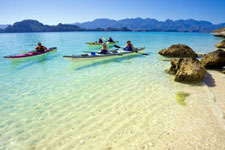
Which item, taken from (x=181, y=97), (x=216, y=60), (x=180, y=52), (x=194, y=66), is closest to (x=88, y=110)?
(x=181, y=97)

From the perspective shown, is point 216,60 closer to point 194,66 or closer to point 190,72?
point 194,66

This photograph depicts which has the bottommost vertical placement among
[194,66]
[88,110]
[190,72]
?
[88,110]

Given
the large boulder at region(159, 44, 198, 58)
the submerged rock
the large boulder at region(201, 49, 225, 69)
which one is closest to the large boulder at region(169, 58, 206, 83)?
the submerged rock

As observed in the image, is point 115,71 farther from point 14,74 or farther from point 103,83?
point 14,74

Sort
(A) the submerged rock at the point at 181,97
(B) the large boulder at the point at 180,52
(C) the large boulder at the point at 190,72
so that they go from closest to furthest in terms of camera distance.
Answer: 1. (A) the submerged rock at the point at 181,97
2. (C) the large boulder at the point at 190,72
3. (B) the large boulder at the point at 180,52

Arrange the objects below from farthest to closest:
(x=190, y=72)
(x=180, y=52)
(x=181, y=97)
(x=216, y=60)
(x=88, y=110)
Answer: (x=180, y=52) < (x=216, y=60) < (x=190, y=72) < (x=181, y=97) < (x=88, y=110)

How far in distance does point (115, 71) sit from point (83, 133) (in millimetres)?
7138

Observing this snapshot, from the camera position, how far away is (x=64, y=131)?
178 inches

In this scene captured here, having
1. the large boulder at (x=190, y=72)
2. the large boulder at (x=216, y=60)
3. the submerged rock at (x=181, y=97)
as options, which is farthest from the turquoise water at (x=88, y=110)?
the large boulder at (x=216, y=60)

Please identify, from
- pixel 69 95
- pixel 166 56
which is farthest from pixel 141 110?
pixel 166 56

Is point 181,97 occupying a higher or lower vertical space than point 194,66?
lower

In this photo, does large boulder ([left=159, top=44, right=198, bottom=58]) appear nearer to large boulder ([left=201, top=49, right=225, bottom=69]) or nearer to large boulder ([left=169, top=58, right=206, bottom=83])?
large boulder ([left=201, top=49, right=225, bottom=69])

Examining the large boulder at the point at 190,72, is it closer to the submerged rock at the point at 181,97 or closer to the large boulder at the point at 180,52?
the submerged rock at the point at 181,97

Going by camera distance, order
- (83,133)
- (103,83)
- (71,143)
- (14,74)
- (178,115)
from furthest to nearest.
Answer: (14,74)
(103,83)
(178,115)
(83,133)
(71,143)
